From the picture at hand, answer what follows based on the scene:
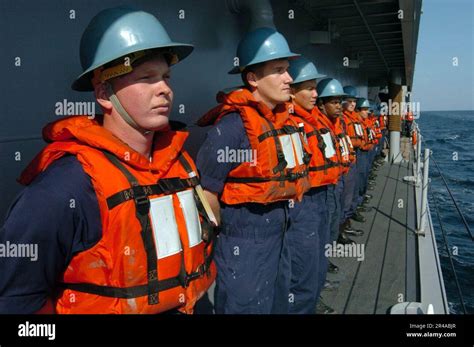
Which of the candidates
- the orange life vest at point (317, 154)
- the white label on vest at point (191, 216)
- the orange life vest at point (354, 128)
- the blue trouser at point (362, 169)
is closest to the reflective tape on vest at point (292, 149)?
the orange life vest at point (317, 154)

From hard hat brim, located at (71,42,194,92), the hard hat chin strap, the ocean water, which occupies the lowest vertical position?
the ocean water

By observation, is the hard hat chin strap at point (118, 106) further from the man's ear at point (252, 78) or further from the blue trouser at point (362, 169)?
the blue trouser at point (362, 169)

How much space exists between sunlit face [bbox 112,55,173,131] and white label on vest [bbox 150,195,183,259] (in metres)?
0.26

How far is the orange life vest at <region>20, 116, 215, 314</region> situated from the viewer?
125 cm

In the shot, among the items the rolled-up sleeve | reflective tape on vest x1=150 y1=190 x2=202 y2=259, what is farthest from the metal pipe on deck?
reflective tape on vest x1=150 y1=190 x2=202 y2=259

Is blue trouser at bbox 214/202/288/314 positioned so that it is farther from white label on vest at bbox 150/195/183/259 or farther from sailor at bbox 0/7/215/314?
white label on vest at bbox 150/195/183/259

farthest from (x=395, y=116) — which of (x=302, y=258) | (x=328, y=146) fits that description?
(x=302, y=258)

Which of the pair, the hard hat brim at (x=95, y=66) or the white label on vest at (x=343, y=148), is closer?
the hard hat brim at (x=95, y=66)

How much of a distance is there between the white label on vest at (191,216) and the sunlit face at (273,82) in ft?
3.63

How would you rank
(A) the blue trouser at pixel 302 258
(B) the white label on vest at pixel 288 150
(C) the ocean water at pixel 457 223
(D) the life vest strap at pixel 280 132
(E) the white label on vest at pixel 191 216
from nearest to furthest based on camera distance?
(E) the white label on vest at pixel 191 216, (D) the life vest strap at pixel 280 132, (B) the white label on vest at pixel 288 150, (A) the blue trouser at pixel 302 258, (C) the ocean water at pixel 457 223

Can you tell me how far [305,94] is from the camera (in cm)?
361

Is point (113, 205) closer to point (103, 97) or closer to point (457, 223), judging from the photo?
point (103, 97)

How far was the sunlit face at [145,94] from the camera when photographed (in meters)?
1.37

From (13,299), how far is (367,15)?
6208mm
